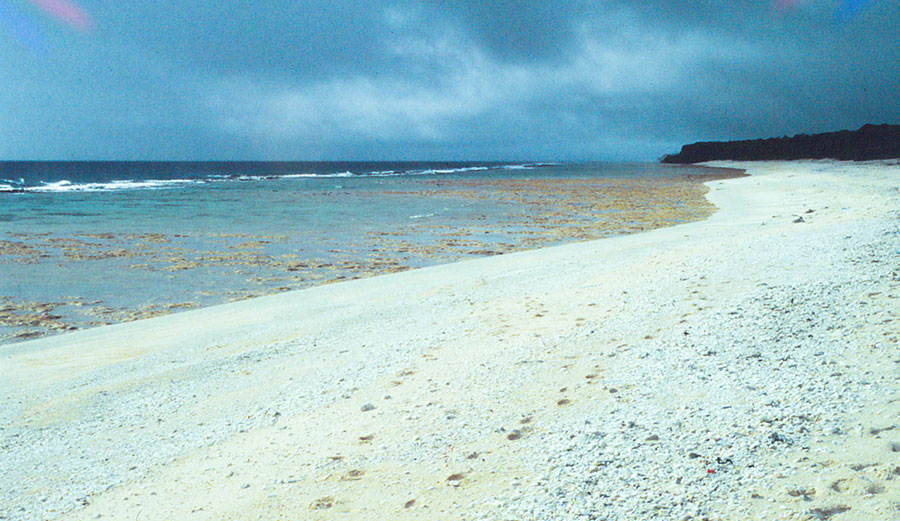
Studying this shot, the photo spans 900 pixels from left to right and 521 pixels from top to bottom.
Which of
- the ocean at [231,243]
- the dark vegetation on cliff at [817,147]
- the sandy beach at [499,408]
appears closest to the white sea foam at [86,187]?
the ocean at [231,243]

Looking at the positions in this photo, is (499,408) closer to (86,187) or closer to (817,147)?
(86,187)

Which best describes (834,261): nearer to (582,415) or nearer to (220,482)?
(582,415)

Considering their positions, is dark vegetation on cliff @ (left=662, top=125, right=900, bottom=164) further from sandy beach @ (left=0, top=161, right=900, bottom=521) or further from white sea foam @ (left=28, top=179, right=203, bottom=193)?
white sea foam @ (left=28, top=179, right=203, bottom=193)

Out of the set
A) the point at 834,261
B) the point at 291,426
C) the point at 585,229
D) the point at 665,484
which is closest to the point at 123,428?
the point at 291,426

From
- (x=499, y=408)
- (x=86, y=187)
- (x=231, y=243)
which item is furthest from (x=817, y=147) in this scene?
(x=499, y=408)

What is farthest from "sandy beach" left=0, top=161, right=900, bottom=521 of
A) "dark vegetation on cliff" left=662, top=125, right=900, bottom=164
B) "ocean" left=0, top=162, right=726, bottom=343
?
"dark vegetation on cliff" left=662, top=125, right=900, bottom=164

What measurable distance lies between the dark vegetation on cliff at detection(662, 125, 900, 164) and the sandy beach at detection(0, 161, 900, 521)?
8720 centimetres

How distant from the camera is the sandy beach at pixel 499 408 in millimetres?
3459

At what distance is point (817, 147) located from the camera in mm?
112125

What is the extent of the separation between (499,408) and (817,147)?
5227 inches

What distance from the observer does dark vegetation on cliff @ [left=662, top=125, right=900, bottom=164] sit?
8925cm

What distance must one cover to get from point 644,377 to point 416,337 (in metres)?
3.18

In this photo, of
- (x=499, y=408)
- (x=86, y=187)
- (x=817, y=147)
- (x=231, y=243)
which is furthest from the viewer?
(x=817, y=147)

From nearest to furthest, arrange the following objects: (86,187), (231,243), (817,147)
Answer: (231,243) < (86,187) < (817,147)
